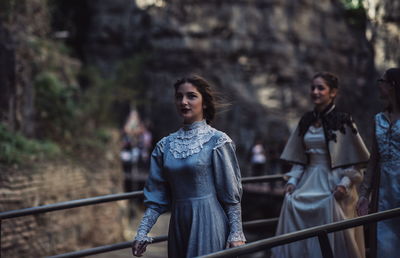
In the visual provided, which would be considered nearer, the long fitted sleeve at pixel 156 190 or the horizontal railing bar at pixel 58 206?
the long fitted sleeve at pixel 156 190

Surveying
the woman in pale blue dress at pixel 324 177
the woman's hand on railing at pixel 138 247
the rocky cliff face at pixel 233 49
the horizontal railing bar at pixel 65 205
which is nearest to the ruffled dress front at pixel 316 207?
the woman in pale blue dress at pixel 324 177

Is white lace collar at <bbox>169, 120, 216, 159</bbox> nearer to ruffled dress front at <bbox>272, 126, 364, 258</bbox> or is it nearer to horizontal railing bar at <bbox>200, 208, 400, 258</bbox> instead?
horizontal railing bar at <bbox>200, 208, 400, 258</bbox>

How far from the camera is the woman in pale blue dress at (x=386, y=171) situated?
341cm

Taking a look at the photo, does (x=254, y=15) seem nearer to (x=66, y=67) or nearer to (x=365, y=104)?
(x=66, y=67)

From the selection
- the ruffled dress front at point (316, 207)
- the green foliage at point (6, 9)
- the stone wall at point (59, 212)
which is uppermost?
the green foliage at point (6, 9)

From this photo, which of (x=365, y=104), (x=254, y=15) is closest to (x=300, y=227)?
(x=365, y=104)

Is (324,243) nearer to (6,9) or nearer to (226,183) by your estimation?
(226,183)

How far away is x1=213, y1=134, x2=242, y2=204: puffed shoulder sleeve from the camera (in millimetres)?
2617

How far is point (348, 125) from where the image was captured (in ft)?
13.1

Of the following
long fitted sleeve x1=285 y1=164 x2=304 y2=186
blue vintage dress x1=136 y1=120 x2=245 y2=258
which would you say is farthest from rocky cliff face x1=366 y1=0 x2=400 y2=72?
blue vintage dress x1=136 y1=120 x2=245 y2=258

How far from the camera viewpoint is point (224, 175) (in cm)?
262

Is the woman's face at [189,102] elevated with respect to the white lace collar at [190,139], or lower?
elevated

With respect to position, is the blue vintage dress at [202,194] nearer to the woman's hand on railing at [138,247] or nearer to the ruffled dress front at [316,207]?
the woman's hand on railing at [138,247]

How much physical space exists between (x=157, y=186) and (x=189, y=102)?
51cm
